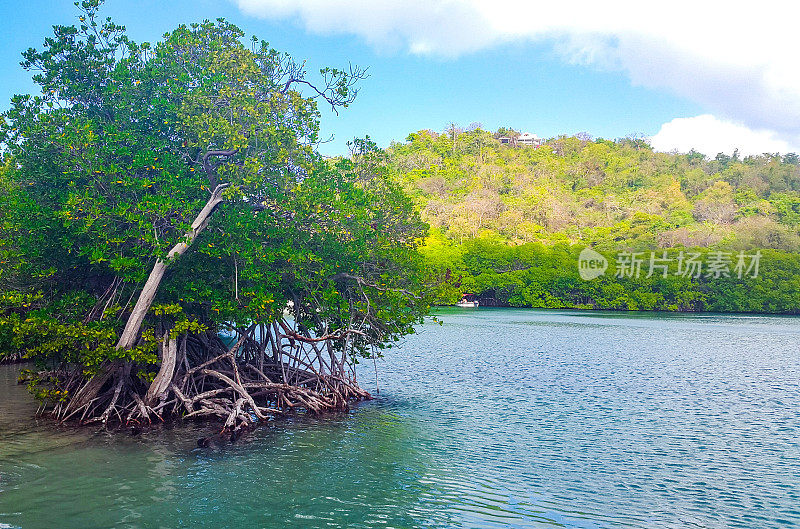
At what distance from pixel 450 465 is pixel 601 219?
Result: 10879cm

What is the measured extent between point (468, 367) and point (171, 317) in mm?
16577

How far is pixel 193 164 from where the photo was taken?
56.4 feet

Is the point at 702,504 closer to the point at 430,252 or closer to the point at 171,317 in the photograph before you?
the point at 171,317

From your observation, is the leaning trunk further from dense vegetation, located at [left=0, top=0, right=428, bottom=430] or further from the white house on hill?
the white house on hill

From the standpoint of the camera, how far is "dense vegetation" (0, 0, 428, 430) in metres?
15.3

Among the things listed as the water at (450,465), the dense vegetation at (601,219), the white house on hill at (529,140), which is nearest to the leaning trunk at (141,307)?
the water at (450,465)

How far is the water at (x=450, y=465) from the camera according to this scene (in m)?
10.7

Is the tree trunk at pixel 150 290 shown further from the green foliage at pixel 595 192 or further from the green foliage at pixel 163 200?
the green foliage at pixel 595 192

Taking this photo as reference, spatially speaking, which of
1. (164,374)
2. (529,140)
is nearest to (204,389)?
(164,374)

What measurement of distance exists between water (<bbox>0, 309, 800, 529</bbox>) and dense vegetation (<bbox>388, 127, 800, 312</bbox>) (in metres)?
42.3

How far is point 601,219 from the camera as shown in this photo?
382 ft

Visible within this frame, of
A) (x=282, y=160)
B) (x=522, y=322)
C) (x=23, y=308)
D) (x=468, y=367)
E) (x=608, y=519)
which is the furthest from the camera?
(x=522, y=322)

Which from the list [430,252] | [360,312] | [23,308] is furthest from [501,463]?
[430,252]

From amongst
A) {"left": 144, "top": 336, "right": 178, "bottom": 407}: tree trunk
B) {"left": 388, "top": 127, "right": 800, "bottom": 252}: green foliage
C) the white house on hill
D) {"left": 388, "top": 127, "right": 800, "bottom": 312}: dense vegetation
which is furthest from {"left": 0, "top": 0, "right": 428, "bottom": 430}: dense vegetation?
the white house on hill
